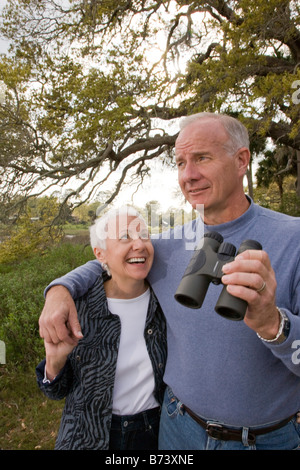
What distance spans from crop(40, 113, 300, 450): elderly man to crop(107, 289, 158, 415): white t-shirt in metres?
0.13

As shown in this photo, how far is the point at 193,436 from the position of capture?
6.52 ft

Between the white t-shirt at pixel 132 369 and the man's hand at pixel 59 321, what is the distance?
367mm

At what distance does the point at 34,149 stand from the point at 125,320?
1022 cm

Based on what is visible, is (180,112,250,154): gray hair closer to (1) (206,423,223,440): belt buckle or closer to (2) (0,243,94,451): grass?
(1) (206,423,223,440): belt buckle

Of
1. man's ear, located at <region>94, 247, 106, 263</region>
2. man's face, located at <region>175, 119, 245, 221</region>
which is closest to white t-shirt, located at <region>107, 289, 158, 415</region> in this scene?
man's ear, located at <region>94, 247, 106, 263</region>

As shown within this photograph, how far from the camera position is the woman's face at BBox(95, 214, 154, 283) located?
2213mm

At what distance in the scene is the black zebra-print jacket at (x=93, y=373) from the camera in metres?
2.08

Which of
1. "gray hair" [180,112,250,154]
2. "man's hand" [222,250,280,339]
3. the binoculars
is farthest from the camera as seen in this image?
"gray hair" [180,112,250,154]

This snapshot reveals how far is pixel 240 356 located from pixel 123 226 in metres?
1.02

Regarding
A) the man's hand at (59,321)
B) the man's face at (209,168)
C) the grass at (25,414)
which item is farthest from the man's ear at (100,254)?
the grass at (25,414)

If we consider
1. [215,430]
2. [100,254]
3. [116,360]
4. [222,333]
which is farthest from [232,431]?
[100,254]

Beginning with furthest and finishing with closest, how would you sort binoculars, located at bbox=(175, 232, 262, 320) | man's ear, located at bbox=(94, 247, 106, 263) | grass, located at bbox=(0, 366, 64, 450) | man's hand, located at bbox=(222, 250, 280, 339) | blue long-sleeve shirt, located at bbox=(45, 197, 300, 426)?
1. grass, located at bbox=(0, 366, 64, 450)
2. man's ear, located at bbox=(94, 247, 106, 263)
3. blue long-sleeve shirt, located at bbox=(45, 197, 300, 426)
4. binoculars, located at bbox=(175, 232, 262, 320)
5. man's hand, located at bbox=(222, 250, 280, 339)
